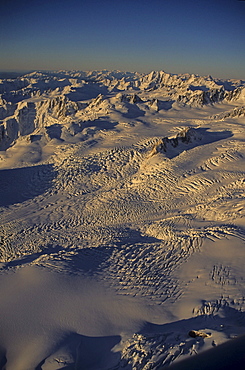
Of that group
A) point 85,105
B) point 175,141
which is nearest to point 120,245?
point 175,141

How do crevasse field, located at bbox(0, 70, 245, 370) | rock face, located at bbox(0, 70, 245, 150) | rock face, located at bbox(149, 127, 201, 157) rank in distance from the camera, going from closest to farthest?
crevasse field, located at bbox(0, 70, 245, 370) → rock face, located at bbox(149, 127, 201, 157) → rock face, located at bbox(0, 70, 245, 150)

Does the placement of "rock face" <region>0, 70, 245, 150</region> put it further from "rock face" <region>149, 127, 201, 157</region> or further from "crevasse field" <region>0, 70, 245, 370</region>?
"crevasse field" <region>0, 70, 245, 370</region>

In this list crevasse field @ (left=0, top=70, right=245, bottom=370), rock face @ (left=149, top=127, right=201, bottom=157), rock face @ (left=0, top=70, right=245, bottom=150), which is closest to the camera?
crevasse field @ (left=0, top=70, right=245, bottom=370)

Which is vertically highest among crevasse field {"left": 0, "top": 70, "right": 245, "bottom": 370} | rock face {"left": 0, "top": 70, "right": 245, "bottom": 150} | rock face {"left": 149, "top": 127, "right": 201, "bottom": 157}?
rock face {"left": 0, "top": 70, "right": 245, "bottom": 150}

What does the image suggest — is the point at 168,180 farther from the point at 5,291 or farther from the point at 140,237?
the point at 5,291

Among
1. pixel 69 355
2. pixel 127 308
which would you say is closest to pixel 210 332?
pixel 127 308

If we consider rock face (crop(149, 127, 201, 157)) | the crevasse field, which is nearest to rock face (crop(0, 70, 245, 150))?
rock face (crop(149, 127, 201, 157))

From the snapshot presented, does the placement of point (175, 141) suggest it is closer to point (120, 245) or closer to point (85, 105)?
point (120, 245)

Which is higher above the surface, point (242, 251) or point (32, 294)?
point (242, 251)
